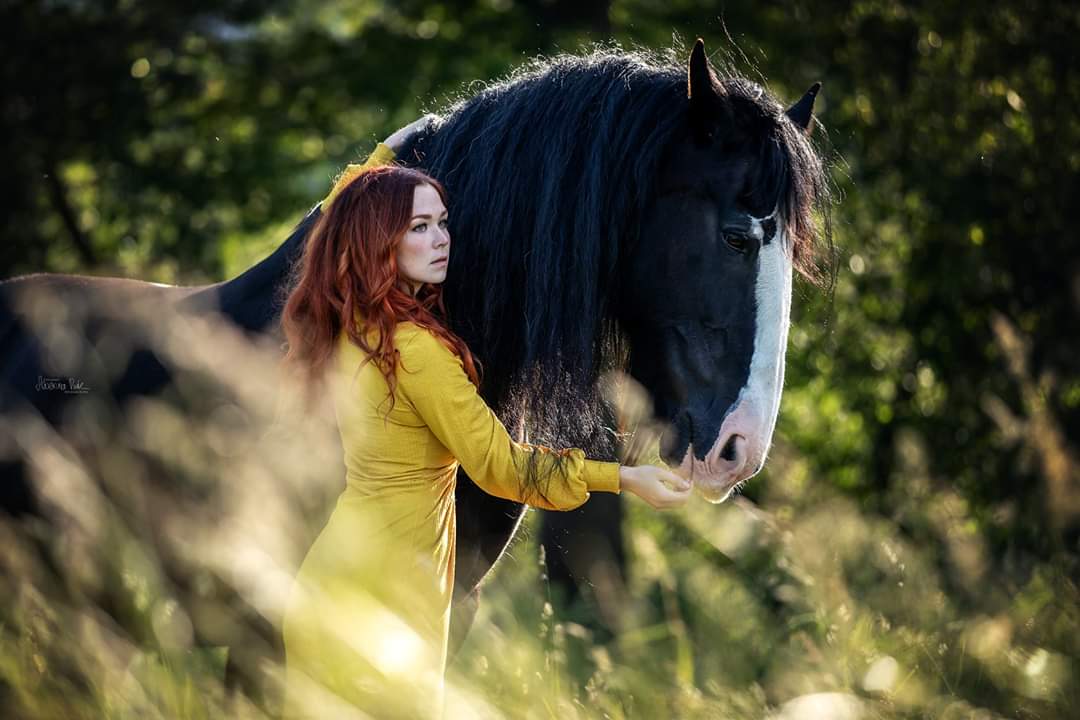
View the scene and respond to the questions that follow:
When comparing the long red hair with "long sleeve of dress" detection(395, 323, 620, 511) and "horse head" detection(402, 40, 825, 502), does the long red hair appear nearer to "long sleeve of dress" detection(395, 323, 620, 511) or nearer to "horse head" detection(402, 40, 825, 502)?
"long sleeve of dress" detection(395, 323, 620, 511)

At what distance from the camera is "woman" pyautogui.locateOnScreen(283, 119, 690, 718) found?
83.4 inches

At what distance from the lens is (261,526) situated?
254cm

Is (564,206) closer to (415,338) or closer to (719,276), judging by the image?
(719,276)

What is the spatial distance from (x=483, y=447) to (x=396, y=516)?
23cm

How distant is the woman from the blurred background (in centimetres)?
20

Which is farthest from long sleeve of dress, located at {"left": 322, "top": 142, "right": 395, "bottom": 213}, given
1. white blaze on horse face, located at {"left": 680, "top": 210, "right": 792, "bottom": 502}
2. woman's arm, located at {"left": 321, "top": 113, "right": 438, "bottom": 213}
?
white blaze on horse face, located at {"left": 680, "top": 210, "right": 792, "bottom": 502}

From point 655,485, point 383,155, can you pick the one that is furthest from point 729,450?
point 383,155

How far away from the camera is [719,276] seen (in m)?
2.46

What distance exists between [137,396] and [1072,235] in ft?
15.3

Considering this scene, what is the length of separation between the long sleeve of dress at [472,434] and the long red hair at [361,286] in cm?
4

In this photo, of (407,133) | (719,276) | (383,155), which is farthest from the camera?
(407,133)

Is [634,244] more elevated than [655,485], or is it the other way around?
[634,244]

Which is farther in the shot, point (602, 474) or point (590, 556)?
point (590, 556)

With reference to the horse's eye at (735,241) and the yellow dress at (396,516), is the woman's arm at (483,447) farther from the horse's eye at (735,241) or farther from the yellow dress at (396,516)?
the horse's eye at (735,241)
